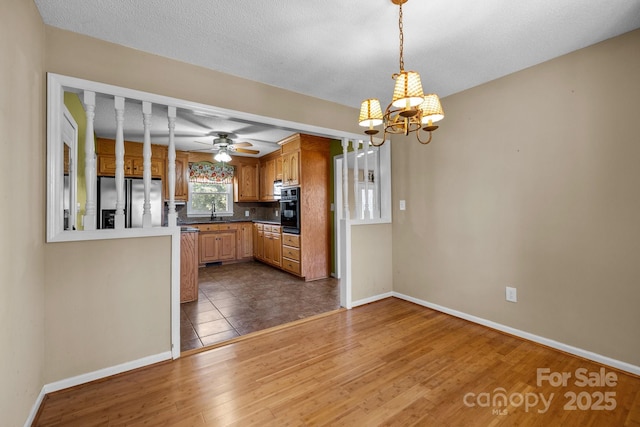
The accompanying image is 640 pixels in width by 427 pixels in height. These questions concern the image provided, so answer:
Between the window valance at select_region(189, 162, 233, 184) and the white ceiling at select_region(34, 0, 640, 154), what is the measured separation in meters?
4.25

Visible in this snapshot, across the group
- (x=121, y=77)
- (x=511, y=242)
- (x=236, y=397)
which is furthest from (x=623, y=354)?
(x=121, y=77)

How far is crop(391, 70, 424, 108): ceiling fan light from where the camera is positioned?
4.79 ft

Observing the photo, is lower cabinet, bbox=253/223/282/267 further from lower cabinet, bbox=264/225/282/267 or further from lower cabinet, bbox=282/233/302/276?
lower cabinet, bbox=282/233/302/276

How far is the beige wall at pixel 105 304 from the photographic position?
185cm

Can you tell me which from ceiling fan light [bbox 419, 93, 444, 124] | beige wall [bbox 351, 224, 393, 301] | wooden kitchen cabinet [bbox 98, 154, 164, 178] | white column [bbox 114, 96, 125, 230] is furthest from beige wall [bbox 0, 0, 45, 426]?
wooden kitchen cabinet [bbox 98, 154, 164, 178]

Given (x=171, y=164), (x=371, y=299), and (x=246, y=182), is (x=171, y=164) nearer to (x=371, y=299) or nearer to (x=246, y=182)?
(x=371, y=299)

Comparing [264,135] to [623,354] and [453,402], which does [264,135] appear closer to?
[453,402]

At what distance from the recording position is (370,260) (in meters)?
3.50

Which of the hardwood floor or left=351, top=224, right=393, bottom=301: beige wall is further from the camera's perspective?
left=351, top=224, right=393, bottom=301: beige wall

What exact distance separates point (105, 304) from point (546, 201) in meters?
3.49

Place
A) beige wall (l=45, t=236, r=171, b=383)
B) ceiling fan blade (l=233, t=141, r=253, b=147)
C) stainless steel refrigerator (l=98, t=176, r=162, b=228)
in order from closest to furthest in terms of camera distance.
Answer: beige wall (l=45, t=236, r=171, b=383) → stainless steel refrigerator (l=98, t=176, r=162, b=228) → ceiling fan blade (l=233, t=141, r=253, b=147)

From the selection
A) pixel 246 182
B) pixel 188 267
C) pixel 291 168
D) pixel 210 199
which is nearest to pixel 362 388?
pixel 188 267

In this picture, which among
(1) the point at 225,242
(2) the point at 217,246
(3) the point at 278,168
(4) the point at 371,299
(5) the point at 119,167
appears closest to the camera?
(5) the point at 119,167

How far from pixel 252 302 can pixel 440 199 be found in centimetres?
255
